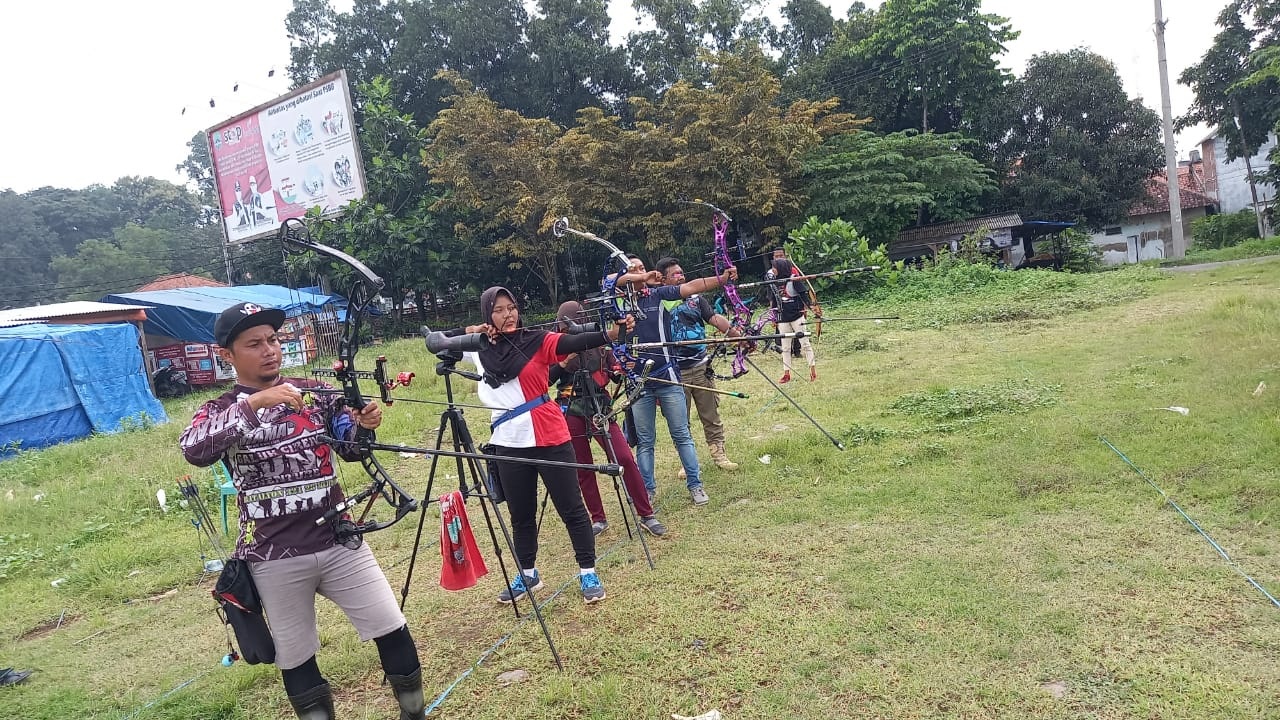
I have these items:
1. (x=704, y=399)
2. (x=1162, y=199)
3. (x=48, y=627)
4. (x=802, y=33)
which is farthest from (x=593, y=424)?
(x=1162, y=199)

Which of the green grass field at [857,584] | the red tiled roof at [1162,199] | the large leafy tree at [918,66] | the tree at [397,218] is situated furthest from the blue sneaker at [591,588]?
the red tiled roof at [1162,199]

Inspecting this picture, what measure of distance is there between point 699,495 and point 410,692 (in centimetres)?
311

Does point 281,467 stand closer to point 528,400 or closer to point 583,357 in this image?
point 528,400

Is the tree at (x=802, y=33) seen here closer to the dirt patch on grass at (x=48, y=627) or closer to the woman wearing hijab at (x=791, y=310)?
the woman wearing hijab at (x=791, y=310)

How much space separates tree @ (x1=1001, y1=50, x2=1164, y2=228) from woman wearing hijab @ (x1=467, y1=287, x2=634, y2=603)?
2766cm

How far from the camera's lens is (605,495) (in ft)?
21.4

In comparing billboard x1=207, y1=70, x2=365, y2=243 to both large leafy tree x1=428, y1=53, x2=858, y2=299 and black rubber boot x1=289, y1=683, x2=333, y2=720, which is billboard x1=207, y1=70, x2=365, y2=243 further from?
black rubber boot x1=289, y1=683, x2=333, y2=720

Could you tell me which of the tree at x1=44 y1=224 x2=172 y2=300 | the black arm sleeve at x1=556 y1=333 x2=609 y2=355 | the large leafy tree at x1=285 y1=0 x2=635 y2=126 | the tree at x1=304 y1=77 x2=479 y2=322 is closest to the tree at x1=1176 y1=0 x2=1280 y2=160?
the large leafy tree at x1=285 y1=0 x2=635 y2=126

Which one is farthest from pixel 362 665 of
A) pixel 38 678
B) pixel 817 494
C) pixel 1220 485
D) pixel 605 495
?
pixel 1220 485

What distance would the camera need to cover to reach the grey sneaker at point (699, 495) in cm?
575

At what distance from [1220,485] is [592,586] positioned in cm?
384

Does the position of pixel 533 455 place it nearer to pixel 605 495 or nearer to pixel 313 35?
pixel 605 495

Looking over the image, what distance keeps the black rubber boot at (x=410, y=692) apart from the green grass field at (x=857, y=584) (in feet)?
1.28

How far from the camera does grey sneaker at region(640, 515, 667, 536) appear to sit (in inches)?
205
